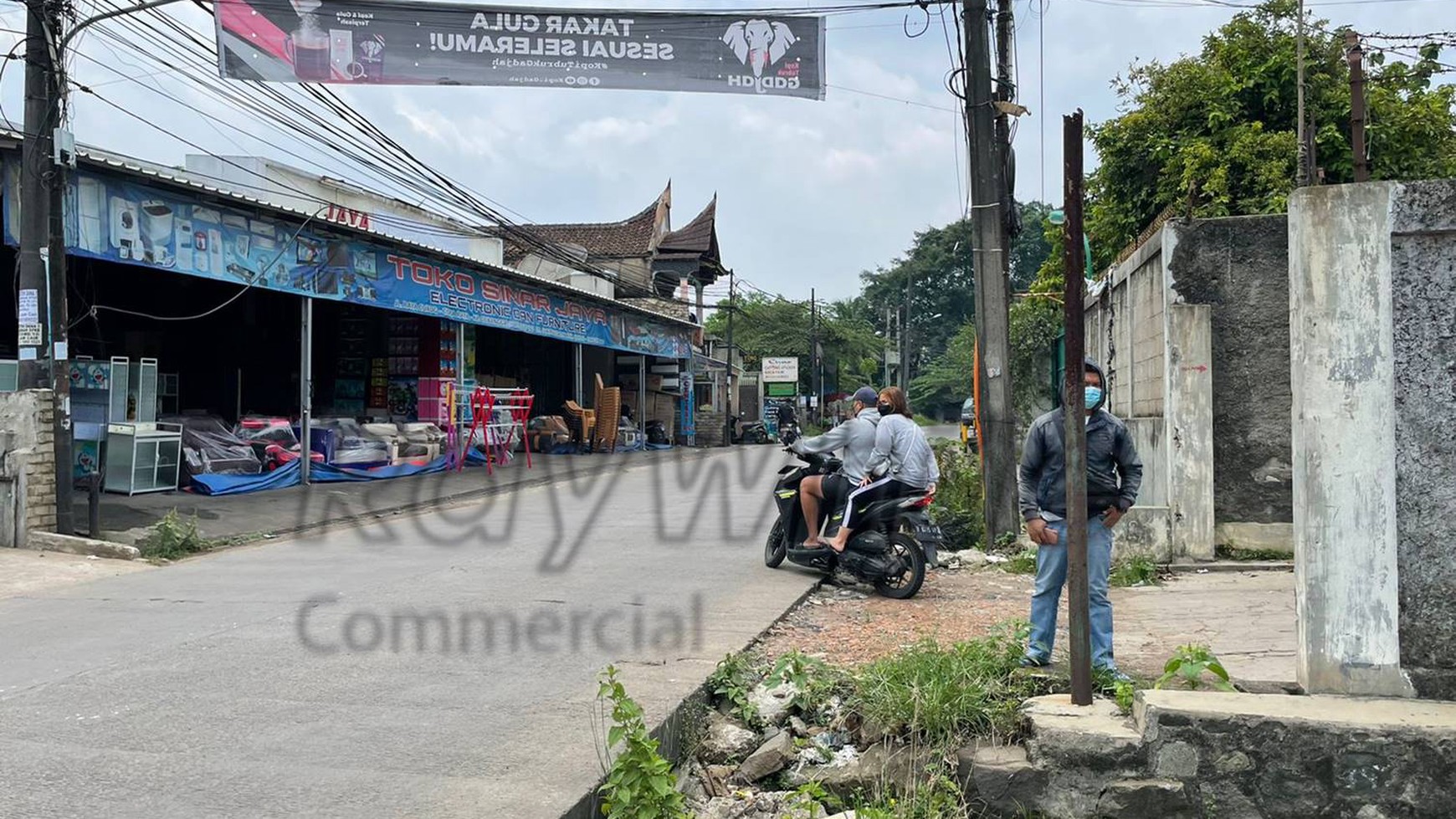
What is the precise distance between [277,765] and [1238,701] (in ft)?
12.6

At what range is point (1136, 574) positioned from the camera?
8.43 metres

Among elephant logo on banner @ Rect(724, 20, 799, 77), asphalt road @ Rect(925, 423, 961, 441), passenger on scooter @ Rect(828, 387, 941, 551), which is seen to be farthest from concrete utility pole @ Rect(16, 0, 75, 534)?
asphalt road @ Rect(925, 423, 961, 441)

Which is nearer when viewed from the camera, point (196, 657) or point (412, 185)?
point (196, 657)

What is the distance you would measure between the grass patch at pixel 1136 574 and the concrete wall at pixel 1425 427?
13.6 ft

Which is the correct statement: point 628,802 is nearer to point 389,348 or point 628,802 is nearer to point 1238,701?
point 1238,701

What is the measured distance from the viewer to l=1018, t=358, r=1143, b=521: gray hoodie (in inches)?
208

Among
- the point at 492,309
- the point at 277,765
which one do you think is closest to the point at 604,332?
the point at 492,309

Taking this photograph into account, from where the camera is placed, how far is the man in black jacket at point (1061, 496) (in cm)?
523

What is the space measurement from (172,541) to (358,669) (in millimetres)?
6411

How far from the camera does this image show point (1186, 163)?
16469 mm

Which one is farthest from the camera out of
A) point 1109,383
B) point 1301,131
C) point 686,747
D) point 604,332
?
point 604,332

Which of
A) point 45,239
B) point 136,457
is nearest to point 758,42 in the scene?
point 45,239

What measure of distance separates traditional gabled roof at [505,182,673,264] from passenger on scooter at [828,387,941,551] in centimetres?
3256

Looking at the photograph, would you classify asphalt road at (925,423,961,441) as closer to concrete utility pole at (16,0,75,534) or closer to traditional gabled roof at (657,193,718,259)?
traditional gabled roof at (657,193,718,259)
